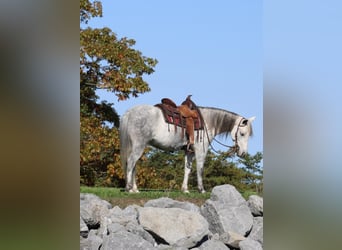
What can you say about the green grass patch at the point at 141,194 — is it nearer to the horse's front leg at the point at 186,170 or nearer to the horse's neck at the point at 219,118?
the horse's front leg at the point at 186,170

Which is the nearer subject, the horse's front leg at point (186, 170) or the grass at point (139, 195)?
the grass at point (139, 195)

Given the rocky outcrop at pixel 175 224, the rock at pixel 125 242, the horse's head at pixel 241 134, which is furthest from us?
the horse's head at pixel 241 134

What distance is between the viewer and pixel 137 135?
349 centimetres

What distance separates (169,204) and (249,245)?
21.5 inches

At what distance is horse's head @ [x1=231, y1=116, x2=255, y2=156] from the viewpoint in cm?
328

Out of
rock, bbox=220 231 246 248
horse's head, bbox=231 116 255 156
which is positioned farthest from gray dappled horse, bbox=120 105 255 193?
rock, bbox=220 231 246 248

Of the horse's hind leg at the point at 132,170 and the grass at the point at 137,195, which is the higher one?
the horse's hind leg at the point at 132,170

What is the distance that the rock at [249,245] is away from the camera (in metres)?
3.22

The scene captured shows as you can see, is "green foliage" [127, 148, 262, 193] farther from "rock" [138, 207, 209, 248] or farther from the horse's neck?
"rock" [138, 207, 209, 248]

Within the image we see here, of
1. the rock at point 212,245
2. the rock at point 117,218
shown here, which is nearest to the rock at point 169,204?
the rock at point 117,218

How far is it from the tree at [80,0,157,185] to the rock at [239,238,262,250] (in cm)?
94
